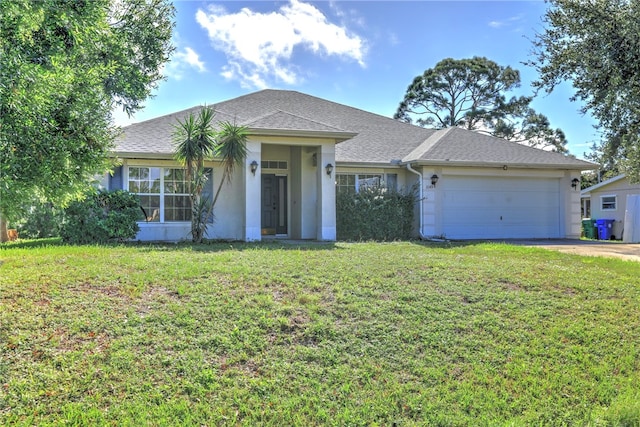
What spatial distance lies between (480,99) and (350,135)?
92.1ft

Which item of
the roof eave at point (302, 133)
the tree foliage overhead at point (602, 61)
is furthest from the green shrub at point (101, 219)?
the tree foliage overhead at point (602, 61)

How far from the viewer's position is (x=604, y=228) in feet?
71.9

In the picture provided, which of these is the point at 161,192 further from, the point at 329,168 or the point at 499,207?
the point at 499,207

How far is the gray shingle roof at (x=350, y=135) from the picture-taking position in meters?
13.5

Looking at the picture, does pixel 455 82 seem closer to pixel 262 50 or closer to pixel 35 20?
pixel 262 50

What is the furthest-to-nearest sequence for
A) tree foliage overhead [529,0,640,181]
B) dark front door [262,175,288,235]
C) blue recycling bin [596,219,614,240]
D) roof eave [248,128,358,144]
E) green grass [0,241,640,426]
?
blue recycling bin [596,219,614,240] < dark front door [262,175,288,235] < roof eave [248,128,358,144] < tree foliage overhead [529,0,640,181] < green grass [0,241,640,426]

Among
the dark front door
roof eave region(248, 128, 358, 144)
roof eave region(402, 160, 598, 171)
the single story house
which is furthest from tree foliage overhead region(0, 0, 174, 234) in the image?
the single story house

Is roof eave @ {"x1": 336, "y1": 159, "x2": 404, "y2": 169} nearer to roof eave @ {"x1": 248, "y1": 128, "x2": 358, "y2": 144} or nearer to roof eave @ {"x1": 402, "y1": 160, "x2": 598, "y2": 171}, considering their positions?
roof eave @ {"x1": 402, "y1": 160, "x2": 598, "y2": 171}

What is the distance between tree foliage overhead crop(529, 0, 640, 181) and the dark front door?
865cm

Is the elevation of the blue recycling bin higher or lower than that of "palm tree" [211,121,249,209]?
lower

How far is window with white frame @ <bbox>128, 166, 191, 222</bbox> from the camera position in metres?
13.7

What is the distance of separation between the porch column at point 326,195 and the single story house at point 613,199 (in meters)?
16.1

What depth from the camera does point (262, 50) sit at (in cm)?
1877

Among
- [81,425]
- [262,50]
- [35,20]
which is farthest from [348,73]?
[81,425]
